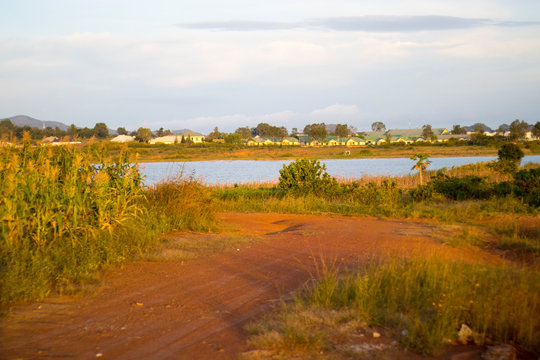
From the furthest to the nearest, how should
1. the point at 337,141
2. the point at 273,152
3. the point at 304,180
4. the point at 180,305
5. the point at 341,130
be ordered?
the point at 341,130
the point at 337,141
the point at 273,152
the point at 304,180
the point at 180,305

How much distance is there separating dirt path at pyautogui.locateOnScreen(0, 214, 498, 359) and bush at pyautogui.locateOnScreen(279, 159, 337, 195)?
9.60 m

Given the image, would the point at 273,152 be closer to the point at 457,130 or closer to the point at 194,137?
the point at 194,137

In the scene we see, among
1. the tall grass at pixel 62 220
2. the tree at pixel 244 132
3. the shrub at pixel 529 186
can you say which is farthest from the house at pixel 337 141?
the tall grass at pixel 62 220

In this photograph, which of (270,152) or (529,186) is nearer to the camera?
(529,186)

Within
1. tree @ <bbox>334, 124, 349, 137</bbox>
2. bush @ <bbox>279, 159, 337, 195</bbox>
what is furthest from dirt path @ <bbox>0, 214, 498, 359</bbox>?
tree @ <bbox>334, 124, 349, 137</bbox>

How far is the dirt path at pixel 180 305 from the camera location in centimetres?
482

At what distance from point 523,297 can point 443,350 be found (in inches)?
43.7

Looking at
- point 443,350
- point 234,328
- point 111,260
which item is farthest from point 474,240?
point 111,260

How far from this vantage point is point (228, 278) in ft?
23.5

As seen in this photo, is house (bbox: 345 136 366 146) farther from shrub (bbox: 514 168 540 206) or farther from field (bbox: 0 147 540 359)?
field (bbox: 0 147 540 359)

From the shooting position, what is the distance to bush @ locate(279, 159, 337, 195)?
19594 mm

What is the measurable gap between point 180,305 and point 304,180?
14323 millimetres

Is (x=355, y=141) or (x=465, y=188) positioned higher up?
(x=355, y=141)

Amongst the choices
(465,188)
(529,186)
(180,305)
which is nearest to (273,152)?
(465,188)
